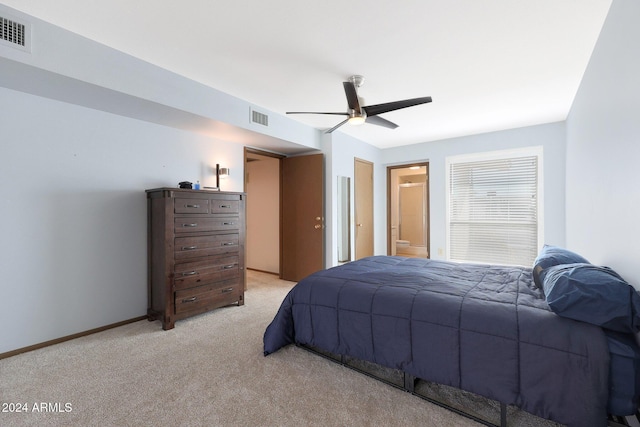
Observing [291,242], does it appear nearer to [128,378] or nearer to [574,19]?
[128,378]

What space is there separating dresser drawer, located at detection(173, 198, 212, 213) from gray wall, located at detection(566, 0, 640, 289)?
3431 mm

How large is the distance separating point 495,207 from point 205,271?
469 cm

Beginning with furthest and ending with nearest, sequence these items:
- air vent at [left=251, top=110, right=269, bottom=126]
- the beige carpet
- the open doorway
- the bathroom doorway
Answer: the bathroom doorway < the open doorway < air vent at [left=251, top=110, right=269, bottom=126] < the beige carpet

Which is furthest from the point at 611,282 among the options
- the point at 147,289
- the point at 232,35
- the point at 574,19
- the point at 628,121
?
the point at 147,289

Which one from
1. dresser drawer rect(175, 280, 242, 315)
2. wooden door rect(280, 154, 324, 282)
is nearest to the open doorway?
wooden door rect(280, 154, 324, 282)

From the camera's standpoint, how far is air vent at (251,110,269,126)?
3596 millimetres

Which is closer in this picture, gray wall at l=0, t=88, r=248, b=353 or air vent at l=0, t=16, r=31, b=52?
air vent at l=0, t=16, r=31, b=52

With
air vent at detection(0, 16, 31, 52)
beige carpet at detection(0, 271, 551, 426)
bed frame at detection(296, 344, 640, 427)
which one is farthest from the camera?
air vent at detection(0, 16, 31, 52)

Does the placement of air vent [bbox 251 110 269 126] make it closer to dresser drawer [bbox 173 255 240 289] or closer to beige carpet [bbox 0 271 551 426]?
dresser drawer [bbox 173 255 240 289]

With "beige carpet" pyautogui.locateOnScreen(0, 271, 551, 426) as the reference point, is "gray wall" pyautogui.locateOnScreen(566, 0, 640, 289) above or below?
above

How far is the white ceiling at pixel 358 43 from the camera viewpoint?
77.5 inches

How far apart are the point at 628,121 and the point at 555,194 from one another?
319 cm

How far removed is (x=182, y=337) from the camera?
8.87 ft

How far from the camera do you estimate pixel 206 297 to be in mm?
3223
